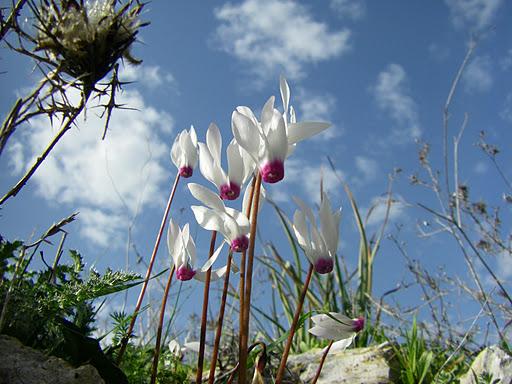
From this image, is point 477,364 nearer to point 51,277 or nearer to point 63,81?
point 51,277

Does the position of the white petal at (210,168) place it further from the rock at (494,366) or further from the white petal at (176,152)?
the rock at (494,366)

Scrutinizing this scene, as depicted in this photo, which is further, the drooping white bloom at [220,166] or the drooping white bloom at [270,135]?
the drooping white bloom at [220,166]

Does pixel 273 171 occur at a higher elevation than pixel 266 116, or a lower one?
lower

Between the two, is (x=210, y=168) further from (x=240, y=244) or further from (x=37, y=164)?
(x=37, y=164)

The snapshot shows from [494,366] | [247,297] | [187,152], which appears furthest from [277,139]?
[494,366]

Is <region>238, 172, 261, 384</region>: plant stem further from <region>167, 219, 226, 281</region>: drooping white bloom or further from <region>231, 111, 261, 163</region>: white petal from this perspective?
<region>167, 219, 226, 281</region>: drooping white bloom

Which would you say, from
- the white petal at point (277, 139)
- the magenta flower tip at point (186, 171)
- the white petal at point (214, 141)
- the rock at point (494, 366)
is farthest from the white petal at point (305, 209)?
the rock at point (494, 366)

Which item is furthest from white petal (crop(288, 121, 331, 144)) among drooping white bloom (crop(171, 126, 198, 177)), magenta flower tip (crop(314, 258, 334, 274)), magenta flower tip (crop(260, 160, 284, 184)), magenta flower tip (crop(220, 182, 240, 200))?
drooping white bloom (crop(171, 126, 198, 177))
